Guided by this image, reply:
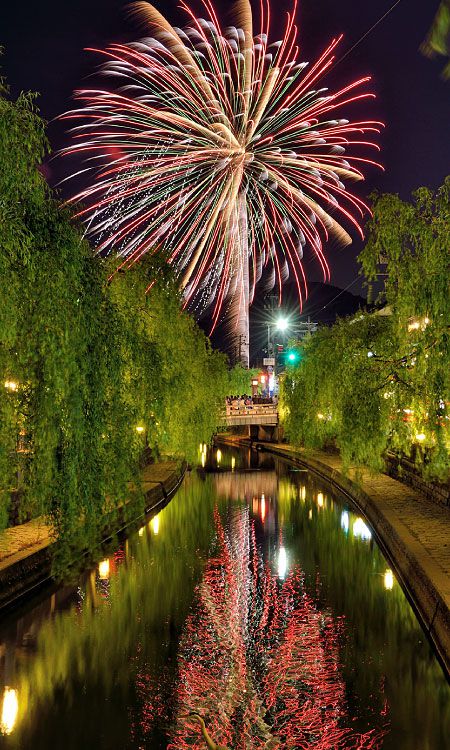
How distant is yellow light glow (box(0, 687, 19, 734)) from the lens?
1117 centimetres

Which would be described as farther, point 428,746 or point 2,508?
point 2,508

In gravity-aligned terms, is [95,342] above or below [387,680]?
above

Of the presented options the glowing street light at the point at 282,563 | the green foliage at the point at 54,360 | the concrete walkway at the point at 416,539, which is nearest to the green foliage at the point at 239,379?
the concrete walkway at the point at 416,539

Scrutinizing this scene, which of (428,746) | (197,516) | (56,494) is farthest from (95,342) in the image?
(197,516)

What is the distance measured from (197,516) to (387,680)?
17713 mm

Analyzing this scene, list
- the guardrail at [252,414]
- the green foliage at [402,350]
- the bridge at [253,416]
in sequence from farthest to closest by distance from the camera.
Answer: the guardrail at [252,414] → the bridge at [253,416] → the green foliage at [402,350]

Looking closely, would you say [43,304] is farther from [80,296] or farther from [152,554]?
[152,554]

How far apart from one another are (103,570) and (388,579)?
733 centimetres

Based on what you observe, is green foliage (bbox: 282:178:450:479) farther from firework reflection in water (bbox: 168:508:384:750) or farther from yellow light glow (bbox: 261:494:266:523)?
yellow light glow (bbox: 261:494:266:523)

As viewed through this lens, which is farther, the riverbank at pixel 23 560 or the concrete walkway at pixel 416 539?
the riverbank at pixel 23 560

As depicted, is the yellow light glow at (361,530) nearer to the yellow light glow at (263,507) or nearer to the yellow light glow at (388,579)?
the yellow light glow at (263,507)

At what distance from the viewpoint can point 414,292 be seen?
1611cm

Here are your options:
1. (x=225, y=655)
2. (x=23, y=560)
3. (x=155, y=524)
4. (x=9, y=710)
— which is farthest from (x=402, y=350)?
(x=155, y=524)

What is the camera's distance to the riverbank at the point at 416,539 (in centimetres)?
1423
